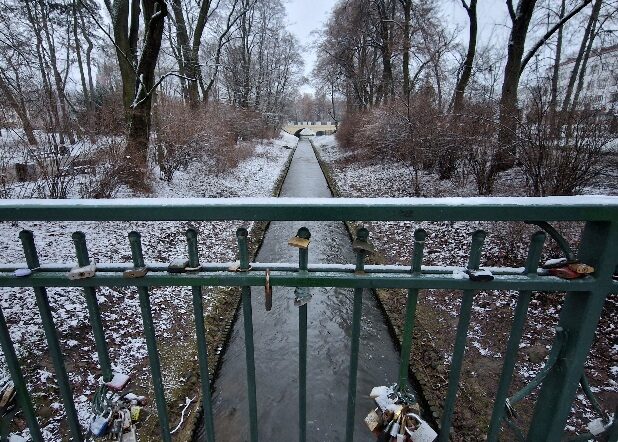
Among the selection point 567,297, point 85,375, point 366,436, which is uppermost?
point 567,297

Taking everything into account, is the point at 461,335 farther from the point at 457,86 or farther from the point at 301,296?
the point at 457,86

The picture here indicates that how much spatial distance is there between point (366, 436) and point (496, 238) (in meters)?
4.76

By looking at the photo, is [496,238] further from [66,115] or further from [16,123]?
[16,123]

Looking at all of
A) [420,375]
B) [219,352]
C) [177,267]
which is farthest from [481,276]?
[219,352]

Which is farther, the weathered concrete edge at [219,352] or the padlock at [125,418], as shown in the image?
the weathered concrete edge at [219,352]

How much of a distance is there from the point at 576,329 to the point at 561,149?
18.5 ft

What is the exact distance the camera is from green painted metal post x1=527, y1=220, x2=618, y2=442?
1168 millimetres

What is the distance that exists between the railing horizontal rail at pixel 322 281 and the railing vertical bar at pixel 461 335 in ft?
0.25

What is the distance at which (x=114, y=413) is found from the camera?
4.39ft

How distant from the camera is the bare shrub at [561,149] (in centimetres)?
536

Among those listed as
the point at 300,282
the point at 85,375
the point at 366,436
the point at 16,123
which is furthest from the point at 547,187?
the point at 16,123

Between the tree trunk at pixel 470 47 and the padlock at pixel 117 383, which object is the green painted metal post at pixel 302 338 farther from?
the tree trunk at pixel 470 47

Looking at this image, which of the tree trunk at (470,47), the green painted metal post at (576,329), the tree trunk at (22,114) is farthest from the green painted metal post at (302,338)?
the tree trunk at (470,47)

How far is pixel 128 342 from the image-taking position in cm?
402
